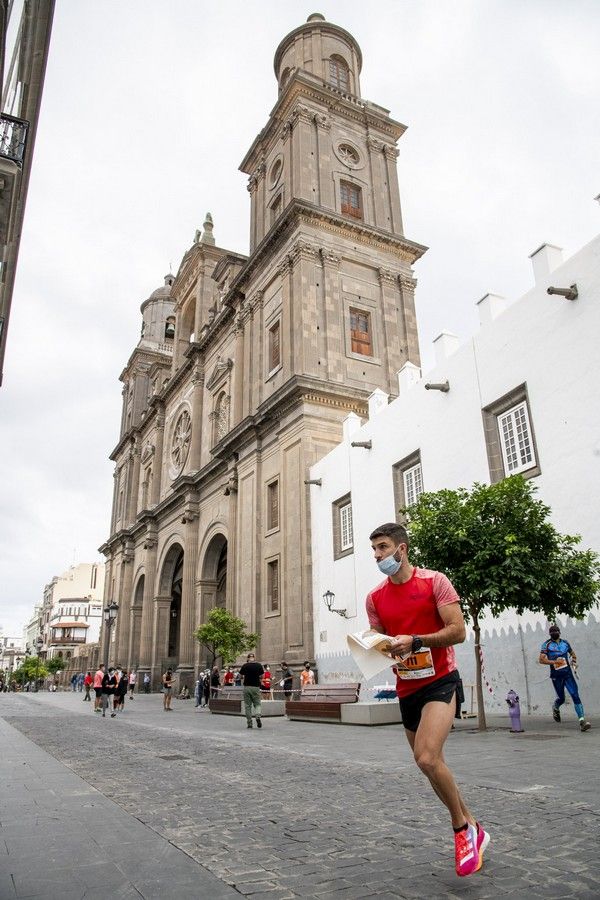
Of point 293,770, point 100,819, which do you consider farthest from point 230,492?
point 100,819

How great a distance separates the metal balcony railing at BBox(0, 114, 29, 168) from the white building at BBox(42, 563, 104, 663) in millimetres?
96479

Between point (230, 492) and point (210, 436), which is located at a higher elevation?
point (210, 436)

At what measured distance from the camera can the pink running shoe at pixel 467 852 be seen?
10.8ft

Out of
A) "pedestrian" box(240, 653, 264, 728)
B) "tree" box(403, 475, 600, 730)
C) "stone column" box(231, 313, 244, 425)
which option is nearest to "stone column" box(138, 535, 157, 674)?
"stone column" box(231, 313, 244, 425)

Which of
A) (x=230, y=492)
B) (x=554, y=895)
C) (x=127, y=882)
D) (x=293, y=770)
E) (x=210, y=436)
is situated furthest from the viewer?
(x=210, y=436)

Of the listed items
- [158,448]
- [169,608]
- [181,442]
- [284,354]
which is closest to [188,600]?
[169,608]

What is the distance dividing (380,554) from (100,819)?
3.22 meters

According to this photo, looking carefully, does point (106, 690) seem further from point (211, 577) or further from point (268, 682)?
point (211, 577)

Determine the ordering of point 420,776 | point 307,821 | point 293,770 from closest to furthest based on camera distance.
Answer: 1. point 307,821
2. point 420,776
3. point 293,770

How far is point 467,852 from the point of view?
3.33 metres

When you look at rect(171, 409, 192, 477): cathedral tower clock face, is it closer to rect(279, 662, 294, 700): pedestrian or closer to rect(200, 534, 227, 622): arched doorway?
rect(200, 534, 227, 622): arched doorway

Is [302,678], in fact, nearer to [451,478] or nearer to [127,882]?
[451,478]

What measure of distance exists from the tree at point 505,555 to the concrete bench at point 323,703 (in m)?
5.04

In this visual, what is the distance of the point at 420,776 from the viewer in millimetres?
6730
